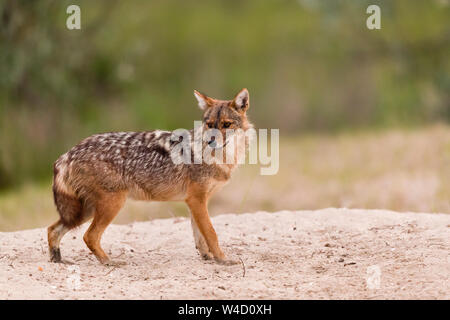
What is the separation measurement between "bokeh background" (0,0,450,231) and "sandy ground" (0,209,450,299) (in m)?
3.74

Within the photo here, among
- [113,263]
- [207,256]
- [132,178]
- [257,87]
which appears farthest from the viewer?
[257,87]

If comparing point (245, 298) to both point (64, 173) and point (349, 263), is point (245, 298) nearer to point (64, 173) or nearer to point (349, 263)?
point (349, 263)

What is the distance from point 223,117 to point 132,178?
120 centimetres

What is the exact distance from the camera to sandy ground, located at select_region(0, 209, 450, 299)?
5.61m

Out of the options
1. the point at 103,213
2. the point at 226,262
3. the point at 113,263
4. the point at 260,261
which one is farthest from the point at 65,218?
the point at 260,261

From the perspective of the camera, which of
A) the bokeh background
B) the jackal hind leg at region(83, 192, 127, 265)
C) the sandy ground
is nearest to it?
the sandy ground

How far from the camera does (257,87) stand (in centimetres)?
2236

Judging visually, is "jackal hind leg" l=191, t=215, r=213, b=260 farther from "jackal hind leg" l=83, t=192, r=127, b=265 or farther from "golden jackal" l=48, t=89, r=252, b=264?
"jackal hind leg" l=83, t=192, r=127, b=265

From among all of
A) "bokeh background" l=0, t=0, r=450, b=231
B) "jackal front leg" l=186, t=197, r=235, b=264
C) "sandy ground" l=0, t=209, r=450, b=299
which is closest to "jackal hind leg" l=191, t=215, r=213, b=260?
"sandy ground" l=0, t=209, r=450, b=299

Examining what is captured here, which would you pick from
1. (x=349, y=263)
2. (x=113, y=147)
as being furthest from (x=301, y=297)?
(x=113, y=147)

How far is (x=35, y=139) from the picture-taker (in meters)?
17.7

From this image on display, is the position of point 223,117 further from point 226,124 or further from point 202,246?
point 202,246

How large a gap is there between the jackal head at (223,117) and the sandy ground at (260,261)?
134 centimetres

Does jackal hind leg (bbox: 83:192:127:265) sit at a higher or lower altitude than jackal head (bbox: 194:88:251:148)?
lower
